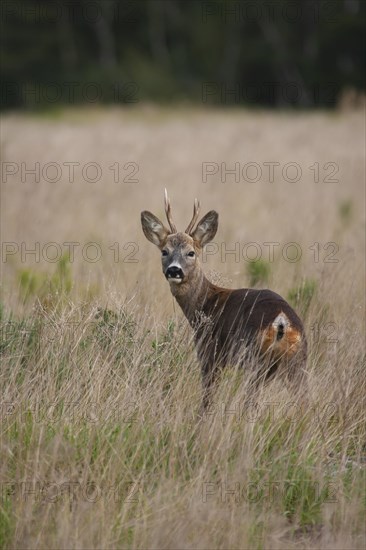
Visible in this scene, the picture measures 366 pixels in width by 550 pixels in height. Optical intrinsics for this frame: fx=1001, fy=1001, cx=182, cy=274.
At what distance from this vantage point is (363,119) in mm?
17812

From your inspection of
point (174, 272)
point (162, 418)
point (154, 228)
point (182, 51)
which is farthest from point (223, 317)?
point (182, 51)

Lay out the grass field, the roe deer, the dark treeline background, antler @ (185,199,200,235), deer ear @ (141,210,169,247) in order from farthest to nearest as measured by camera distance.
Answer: the dark treeline background, deer ear @ (141,210,169,247), antler @ (185,199,200,235), the roe deer, the grass field

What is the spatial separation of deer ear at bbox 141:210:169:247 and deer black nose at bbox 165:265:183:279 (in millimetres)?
444

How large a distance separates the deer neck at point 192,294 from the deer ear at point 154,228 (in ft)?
1.10

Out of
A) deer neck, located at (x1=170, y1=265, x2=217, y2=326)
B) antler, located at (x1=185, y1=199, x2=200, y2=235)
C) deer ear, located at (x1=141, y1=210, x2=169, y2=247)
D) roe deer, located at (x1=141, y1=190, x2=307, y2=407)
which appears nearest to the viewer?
roe deer, located at (x1=141, y1=190, x2=307, y2=407)

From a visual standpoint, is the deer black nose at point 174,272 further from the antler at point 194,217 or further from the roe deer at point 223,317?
the antler at point 194,217

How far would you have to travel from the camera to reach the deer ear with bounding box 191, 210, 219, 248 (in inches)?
241

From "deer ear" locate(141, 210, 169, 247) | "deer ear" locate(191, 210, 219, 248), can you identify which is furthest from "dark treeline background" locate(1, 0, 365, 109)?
"deer ear" locate(191, 210, 219, 248)

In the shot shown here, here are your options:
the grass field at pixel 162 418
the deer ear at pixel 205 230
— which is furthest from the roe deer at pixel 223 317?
the grass field at pixel 162 418

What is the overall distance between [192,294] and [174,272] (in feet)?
1.04

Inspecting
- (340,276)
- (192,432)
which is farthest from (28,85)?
(192,432)

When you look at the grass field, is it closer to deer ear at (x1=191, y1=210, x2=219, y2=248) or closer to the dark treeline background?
deer ear at (x1=191, y1=210, x2=219, y2=248)

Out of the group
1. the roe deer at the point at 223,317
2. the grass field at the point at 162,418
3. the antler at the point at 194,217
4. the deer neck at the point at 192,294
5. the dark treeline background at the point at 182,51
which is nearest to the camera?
the grass field at the point at 162,418

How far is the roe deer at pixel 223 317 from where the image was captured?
5.04 metres
